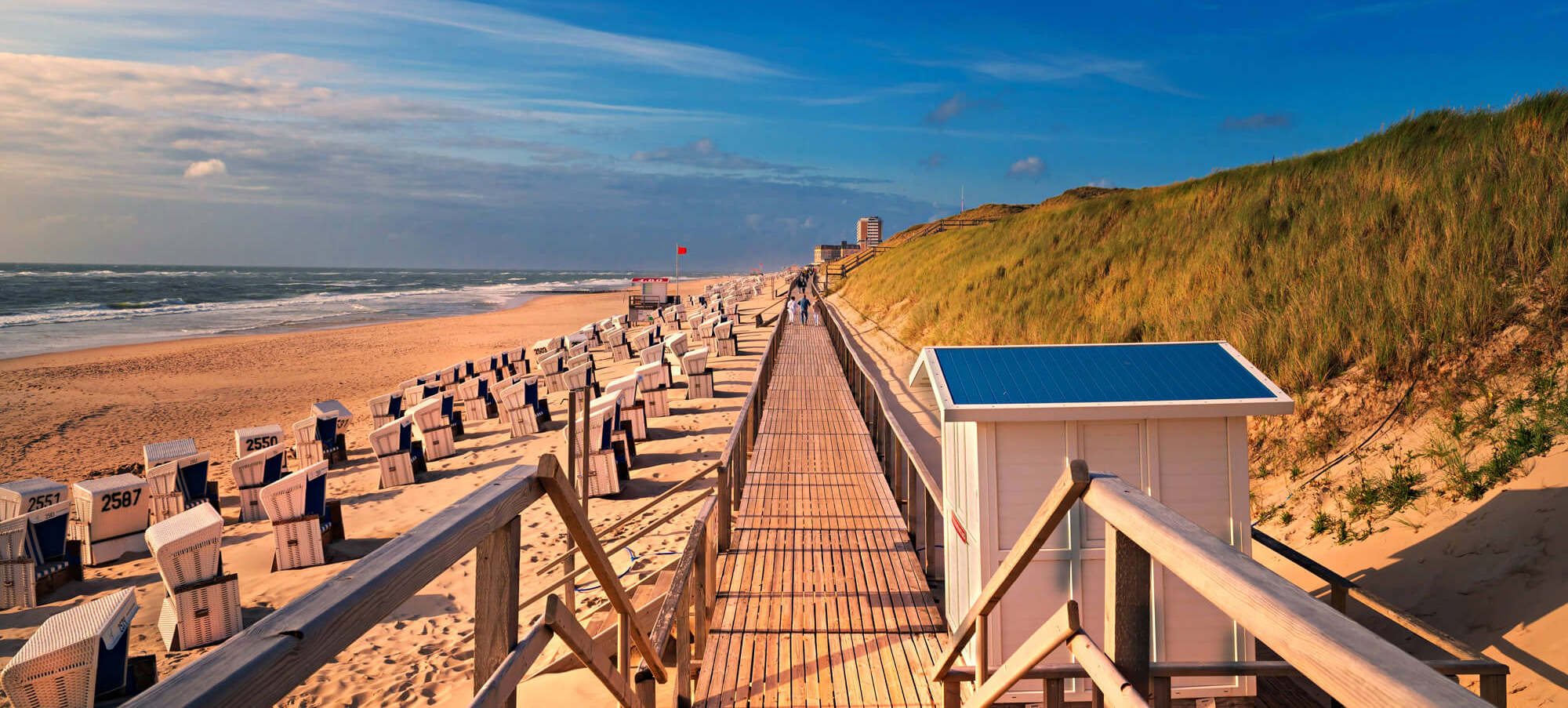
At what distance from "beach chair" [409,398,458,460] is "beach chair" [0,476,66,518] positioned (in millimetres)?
4244

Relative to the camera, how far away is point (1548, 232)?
711 centimetres

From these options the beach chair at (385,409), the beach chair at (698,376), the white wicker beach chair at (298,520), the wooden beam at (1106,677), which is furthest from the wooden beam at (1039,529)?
the beach chair at (385,409)

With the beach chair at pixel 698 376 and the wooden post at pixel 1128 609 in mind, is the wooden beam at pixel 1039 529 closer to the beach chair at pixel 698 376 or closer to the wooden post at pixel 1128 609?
the wooden post at pixel 1128 609

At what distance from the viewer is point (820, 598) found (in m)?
5.12

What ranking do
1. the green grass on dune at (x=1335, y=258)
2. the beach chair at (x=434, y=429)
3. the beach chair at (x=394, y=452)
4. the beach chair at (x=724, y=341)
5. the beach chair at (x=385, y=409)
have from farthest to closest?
the beach chair at (x=724, y=341) → the beach chair at (x=385, y=409) → the beach chair at (x=434, y=429) → the beach chair at (x=394, y=452) → the green grass on dune at (x=1335, y=258)

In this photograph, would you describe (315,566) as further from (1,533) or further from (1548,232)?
(1548,232)

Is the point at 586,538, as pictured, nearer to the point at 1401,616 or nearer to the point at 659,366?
the point at 1401,616

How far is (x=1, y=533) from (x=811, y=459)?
8044 mm

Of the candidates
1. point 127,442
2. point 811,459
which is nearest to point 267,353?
point 127,442

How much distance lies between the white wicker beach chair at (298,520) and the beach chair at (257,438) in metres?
4.20

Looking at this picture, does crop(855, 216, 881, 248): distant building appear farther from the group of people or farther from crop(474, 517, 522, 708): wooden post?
crop(474, 517, 522, 708): wooden post

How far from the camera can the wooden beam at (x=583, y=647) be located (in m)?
1.80

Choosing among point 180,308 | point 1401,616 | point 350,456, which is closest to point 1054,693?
point 1401,616

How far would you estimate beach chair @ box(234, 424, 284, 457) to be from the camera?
1145 centimetres
